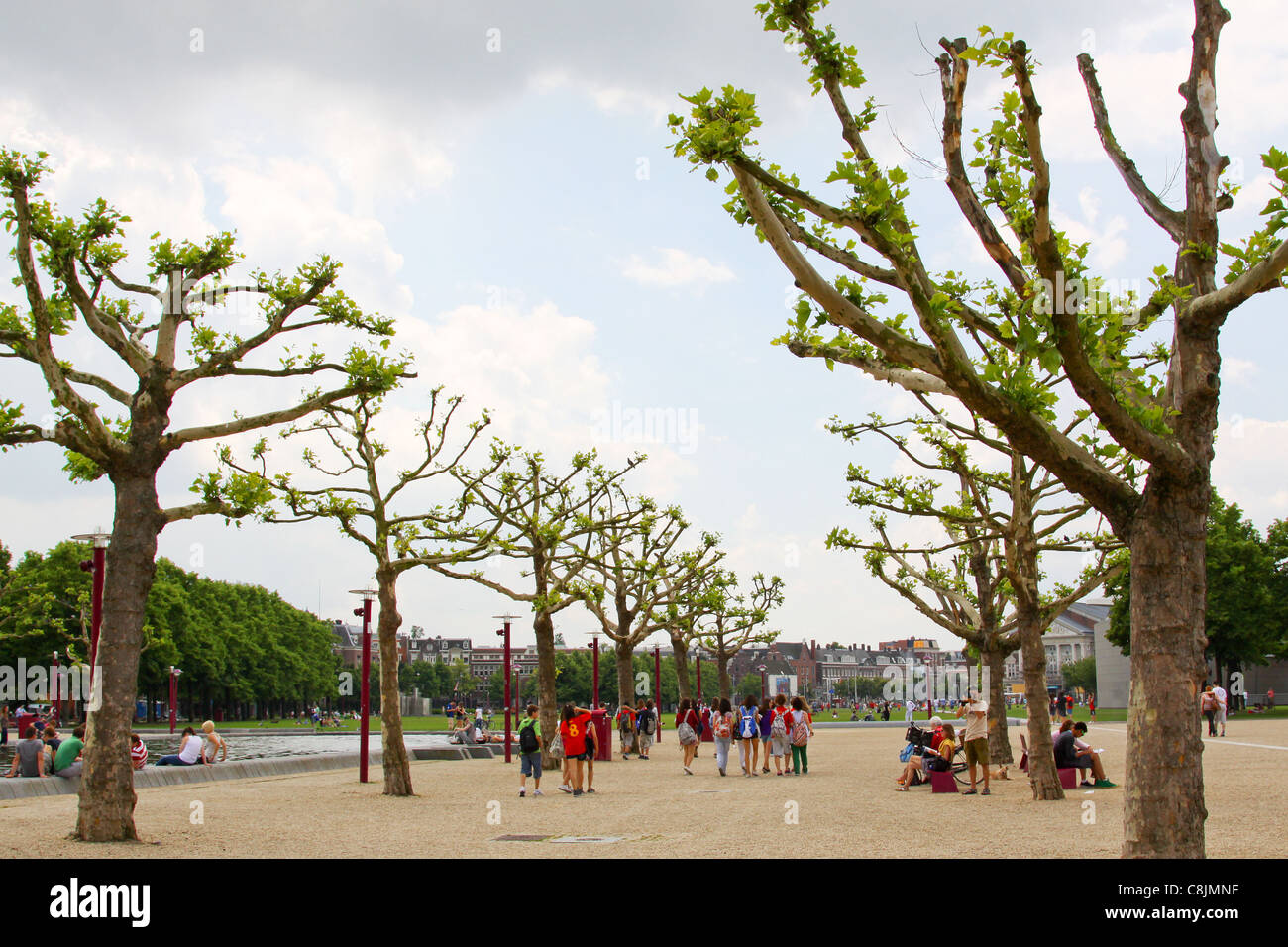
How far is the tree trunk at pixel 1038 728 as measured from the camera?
18.1 metres

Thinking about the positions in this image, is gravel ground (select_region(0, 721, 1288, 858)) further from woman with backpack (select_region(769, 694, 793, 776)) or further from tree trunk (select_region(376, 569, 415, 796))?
woman with backpack (select_region(769, 694, 793, 776))

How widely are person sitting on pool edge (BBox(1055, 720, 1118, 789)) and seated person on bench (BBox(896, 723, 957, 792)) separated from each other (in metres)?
1.86

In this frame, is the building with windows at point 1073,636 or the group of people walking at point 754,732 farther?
the building with windows at point 1073,636

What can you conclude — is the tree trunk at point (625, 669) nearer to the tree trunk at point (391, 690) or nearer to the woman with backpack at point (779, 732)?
the woman with backpack at point (779, 732)

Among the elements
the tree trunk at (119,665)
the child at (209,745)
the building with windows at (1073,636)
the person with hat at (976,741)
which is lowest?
the building with windows at (1073,636)

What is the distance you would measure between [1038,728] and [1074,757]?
320cm

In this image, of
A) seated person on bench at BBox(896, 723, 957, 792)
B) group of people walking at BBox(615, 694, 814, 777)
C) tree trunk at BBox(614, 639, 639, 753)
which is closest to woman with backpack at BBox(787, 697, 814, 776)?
group of people walking at BBox(615, 694, 814, 777)

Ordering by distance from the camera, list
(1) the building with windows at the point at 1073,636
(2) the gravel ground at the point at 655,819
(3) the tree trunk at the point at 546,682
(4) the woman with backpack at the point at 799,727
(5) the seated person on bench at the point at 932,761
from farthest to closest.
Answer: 1. (1) the building with windows at the point at 1073,636
2. (3) the tree trunk at the point at 546,682
3. (4) the woman with backpack at the point at 799,727
4. (5) the seated person on bench at the point at 932,761
5. (2) the gravel ground at the point at 655,819

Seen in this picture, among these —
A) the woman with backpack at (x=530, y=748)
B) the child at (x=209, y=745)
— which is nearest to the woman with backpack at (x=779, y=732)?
the woman with backpack at (x=530, y=748)

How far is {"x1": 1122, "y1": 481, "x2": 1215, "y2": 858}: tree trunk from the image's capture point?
8281 mm

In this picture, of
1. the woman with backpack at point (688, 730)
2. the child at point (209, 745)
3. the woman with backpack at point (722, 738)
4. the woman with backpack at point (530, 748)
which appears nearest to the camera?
the woman with backpack at point (530, 748)

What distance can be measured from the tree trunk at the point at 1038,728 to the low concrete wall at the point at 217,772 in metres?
13.7

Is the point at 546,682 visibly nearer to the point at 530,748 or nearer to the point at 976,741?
the point at 530,748
